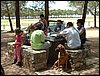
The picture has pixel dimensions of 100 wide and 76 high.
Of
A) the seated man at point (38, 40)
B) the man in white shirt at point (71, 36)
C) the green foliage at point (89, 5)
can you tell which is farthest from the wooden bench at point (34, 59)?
the green foliage at point (89, 5)

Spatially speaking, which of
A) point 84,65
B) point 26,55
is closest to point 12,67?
point 26,55

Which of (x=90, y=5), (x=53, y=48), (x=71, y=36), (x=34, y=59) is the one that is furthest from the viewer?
(x=90, y=5)

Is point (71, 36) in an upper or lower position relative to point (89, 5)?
lower

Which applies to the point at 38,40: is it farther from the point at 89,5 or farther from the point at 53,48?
the point at 89,5

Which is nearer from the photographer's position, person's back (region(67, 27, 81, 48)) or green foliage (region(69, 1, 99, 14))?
person's back (region(67, 27, 81, 48))

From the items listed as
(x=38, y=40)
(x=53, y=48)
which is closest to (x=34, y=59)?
(x=38, y=40)

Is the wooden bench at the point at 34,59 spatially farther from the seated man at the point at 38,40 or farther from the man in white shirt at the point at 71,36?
the man in white shirt at the point at 71,36

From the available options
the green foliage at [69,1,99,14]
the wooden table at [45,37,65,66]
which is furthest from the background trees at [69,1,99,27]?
the wooden table at [45,37,65,66]

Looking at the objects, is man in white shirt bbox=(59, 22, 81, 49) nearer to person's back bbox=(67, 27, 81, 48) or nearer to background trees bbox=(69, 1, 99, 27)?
person's back bbox=(67, 27, 81, 48)

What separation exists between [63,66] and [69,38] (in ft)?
3.01

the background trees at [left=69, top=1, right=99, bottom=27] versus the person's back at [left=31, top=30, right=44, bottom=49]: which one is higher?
the background trees at [left=69, top=1, right=99, bottom=27]

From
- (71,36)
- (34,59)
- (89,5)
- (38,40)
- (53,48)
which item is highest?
(89,5)

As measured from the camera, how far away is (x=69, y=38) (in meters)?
7.83

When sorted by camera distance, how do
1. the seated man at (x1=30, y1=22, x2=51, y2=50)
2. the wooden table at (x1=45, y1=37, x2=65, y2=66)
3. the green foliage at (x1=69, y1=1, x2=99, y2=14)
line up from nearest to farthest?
1. the seated man at (x1=30, y1=22, x2=51, y2=50)
2. the wooden table at (x1=45, y1=37, x2=65, y2=66)
3. the green foliage at (x1=69, y1=1, x2=99, y2=14)
